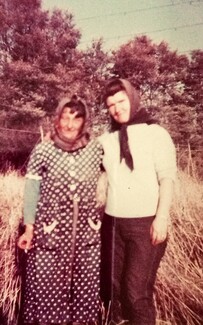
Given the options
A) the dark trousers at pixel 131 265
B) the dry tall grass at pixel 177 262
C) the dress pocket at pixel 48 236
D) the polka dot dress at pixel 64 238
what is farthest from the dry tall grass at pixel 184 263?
the dress pocket at pixel 48 236

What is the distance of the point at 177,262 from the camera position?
1320 mm

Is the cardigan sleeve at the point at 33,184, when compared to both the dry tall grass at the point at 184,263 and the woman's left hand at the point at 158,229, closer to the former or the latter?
the woman's left hand at the point at 158,229

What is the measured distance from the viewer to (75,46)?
1.24 metres

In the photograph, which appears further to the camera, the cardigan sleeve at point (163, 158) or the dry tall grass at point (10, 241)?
the dry tall grass at point (10, 241)

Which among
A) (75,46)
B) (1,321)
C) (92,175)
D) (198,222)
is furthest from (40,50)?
(1,321)

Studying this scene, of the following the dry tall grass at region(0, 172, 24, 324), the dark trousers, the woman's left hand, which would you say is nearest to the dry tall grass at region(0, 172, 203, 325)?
the dry tall grass at region(0, 172, 24, 324)

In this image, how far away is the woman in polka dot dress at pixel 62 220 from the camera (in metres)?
1.05

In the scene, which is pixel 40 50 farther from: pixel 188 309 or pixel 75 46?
pixel 188 309

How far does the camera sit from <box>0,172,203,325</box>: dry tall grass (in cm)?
126

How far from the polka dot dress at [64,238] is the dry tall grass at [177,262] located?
24 centimetres

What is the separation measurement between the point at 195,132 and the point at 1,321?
2.69 ft

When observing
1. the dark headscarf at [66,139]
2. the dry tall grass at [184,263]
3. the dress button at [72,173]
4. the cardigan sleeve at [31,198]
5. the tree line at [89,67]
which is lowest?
the dry tall grass at [184,263]

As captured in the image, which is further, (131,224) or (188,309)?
(188,309)

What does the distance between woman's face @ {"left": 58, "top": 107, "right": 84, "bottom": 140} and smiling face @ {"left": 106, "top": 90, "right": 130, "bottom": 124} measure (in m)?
0.08
